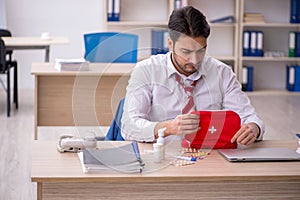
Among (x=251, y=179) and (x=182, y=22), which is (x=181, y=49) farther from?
(x=251, y=179)

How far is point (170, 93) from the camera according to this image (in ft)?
8.96

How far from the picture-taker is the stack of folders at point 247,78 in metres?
7.49

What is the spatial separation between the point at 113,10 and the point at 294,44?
6.89 ft

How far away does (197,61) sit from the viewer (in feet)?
8.01

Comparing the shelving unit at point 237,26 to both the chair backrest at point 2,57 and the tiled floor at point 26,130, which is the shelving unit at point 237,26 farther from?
the chair backrest at point 2,57

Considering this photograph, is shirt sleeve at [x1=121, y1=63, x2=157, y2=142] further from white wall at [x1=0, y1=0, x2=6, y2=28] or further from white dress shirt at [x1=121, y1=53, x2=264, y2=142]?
white wall at [x1=0, y1=0, x2=6, y2=28]

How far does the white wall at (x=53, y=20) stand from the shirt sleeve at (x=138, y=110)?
4.90 metres

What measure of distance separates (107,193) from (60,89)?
269 cm

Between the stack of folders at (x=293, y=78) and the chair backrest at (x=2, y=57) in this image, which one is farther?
the stack of folders at (x=293, y=78)

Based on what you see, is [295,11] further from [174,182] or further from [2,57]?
[174,182]

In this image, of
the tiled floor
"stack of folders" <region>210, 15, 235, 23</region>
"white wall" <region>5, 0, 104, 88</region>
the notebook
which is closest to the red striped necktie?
the notebook

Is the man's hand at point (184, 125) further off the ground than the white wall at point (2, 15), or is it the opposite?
the white wall at point (2, 15)

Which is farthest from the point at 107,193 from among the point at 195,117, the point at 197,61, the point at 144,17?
the point at 144,17

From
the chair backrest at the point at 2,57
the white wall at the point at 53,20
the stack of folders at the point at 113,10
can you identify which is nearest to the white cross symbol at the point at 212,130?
the chair backrest at the point at 2,57
